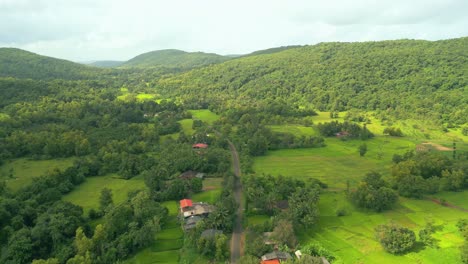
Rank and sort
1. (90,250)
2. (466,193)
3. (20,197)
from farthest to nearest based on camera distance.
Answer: (466,193) → (20,197) → (90,250)

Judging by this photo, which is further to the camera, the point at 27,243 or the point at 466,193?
the point at 466,193

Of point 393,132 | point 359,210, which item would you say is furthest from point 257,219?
point 393,132

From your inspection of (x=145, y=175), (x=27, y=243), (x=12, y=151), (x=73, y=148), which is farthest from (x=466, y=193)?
(x=12, y=151)

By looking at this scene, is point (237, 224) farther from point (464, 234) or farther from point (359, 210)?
point (464, 234)

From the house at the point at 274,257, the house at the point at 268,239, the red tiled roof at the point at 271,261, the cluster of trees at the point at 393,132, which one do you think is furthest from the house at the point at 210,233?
the cluster of trees at the point at 393,132

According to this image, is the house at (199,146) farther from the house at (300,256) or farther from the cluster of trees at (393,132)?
the cluster of trees at (393,132)

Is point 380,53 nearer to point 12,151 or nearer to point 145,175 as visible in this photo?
point 145,175
